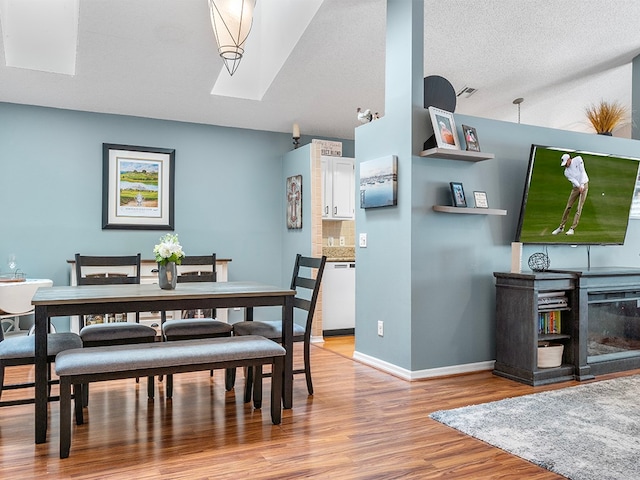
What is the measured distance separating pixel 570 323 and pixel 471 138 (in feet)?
5.40

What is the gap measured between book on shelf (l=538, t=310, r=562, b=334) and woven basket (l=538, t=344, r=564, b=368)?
0.45ft

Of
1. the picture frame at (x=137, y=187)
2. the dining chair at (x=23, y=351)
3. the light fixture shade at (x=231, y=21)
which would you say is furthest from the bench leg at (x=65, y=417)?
the picture frame at (x=137, y=187)

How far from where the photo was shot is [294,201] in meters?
6.00

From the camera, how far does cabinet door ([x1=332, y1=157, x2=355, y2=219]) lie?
5836 mm

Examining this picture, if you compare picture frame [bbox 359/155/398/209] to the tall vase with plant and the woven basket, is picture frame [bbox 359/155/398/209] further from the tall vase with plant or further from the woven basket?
the tall vase with plant

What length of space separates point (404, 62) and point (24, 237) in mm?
4024

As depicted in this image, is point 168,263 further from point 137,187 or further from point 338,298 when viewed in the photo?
point 338,298

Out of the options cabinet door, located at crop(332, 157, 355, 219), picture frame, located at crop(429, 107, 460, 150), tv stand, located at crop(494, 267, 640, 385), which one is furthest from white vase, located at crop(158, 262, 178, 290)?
cabinet door, located at crop(332, 157, 355, 219)

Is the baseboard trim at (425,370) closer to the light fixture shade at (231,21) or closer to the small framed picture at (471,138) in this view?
the small framed picture at (471,138)

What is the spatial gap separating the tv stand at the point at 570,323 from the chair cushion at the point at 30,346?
3.07 m

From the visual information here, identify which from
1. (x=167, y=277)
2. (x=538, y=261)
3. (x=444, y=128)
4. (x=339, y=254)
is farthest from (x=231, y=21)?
(x=339, y=254)

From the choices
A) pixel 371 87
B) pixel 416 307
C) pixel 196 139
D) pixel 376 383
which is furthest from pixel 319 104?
pixel 376 383

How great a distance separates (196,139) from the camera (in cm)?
589

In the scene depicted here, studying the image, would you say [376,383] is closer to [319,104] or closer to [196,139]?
[319,104]
